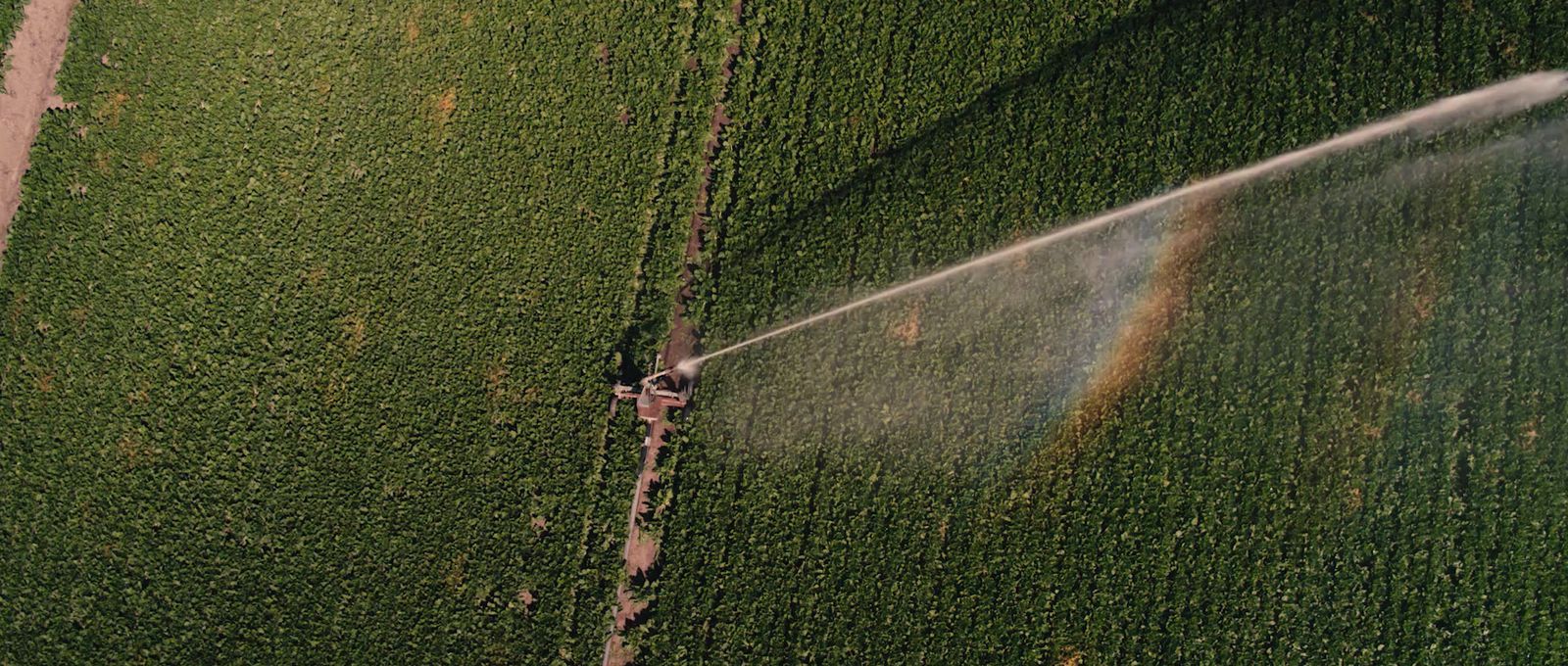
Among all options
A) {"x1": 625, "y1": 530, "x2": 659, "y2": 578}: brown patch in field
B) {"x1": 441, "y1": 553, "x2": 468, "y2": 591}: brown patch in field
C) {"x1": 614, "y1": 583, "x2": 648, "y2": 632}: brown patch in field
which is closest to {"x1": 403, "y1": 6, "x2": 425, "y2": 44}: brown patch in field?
{"x1": 441, "y1": 553, "x2": 468, "y2": 591}: brown patch in field

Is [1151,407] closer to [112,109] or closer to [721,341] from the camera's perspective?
[721,341]

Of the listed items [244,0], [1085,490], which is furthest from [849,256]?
[244,0]

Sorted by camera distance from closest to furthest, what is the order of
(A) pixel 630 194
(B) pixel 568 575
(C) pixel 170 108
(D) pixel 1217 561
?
(D) pixel 1217 561
(B) pixel 568 575
(A) pixel 630 194
(C) pixel 170 108

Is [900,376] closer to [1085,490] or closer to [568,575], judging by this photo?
[1085,490]

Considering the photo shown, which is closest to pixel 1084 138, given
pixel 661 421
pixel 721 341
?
pixel 721 341

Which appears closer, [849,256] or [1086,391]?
[1086,391]

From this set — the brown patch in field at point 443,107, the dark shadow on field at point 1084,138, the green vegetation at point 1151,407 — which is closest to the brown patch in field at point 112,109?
the brown patch in field at point 443,107
